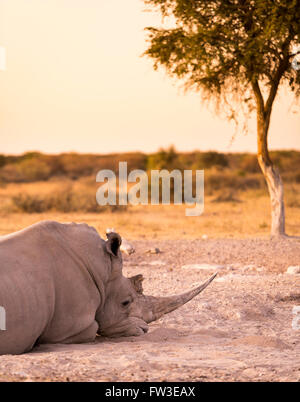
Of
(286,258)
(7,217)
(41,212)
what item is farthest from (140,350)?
(41,212)

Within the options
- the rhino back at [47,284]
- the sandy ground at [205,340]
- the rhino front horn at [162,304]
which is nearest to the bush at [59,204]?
the sandy ground at [205,340]

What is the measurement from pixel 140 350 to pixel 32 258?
113 cm

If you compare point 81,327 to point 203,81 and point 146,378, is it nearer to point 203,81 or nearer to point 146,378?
point 146,378

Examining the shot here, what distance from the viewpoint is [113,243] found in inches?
230

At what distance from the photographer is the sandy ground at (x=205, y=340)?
14.2ft

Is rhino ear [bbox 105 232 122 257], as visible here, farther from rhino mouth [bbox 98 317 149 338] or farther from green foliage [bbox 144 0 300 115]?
green foliage [bbox 144 0 300 115]

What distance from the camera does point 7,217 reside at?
22297 mm

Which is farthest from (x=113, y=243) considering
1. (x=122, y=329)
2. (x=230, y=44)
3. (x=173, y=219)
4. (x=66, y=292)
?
(x=173, y=219)

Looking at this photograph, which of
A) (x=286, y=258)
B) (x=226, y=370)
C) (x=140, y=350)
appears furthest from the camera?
(x=286, y=258)

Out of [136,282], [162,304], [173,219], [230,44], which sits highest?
[230,44]

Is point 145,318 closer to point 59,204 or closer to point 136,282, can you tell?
point 136,282

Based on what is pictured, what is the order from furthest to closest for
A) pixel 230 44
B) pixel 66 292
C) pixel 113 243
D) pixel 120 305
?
pixel 230 44 → pixel 120 305 → pixel 113 243 → pixel 66 292

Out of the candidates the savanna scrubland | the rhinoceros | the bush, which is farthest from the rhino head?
the bush

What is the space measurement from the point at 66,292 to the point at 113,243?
0.67 metres
